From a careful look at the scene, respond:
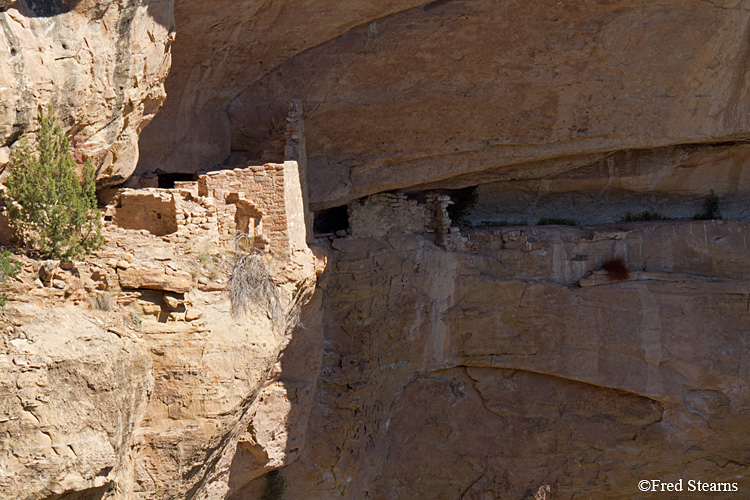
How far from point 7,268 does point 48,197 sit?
32.3 inches

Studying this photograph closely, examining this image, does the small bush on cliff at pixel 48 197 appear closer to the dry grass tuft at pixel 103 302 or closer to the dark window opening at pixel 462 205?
the dry grass tuft at pixel 103 302

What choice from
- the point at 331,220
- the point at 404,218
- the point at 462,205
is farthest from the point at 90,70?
the point at 462,205

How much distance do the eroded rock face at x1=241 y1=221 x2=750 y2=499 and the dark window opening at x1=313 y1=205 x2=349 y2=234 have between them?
138 cm

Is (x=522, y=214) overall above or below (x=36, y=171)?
above

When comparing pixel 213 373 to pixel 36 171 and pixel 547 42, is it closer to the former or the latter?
pixel 36 171

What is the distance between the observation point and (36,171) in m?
6.55

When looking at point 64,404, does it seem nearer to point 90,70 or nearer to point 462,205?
point 90,70

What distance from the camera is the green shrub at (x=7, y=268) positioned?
20.1 ft

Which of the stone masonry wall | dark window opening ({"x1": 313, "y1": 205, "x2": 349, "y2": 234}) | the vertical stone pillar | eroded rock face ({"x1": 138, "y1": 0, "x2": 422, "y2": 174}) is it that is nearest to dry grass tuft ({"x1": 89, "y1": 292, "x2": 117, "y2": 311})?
eroded rock face ({"x1": 138, "y1": 0, "x2": 422, "y2": 174})

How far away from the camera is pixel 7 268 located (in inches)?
242

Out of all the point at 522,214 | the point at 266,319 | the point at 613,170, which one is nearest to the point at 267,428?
the point at 266,319

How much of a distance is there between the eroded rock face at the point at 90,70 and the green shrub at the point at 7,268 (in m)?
0.81

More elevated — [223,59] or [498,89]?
[498,89]

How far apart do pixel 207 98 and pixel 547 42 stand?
14.7ft
